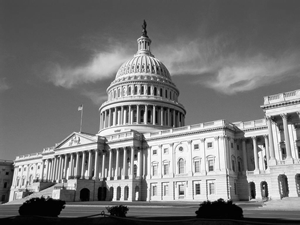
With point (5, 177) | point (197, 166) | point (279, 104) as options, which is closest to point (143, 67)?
point (197, 166)

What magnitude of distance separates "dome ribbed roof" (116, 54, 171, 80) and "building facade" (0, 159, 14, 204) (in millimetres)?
60256

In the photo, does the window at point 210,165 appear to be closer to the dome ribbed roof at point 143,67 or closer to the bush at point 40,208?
the dome ribbed roof at point 143,67

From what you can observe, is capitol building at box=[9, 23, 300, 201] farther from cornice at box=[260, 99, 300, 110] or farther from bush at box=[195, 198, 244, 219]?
bush at box=[195, 198, 244, 219]

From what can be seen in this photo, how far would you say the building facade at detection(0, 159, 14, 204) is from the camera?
12138cm

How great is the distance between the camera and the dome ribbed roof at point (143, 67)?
109188 mm

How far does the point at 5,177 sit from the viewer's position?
407ft

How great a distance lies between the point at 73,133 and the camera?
89.2 metres

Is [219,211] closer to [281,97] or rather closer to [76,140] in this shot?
[281,97]

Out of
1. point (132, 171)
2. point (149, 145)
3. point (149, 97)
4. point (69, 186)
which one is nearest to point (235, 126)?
point (149, 145)

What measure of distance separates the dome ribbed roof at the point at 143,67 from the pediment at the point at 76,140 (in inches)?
1248

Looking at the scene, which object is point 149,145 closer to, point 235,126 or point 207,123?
point 207,123

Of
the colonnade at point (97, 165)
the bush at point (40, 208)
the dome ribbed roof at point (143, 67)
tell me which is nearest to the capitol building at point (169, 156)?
the colonnade at point (97, 165)

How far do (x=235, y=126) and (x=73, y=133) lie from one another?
152 ft

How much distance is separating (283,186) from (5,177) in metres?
111
